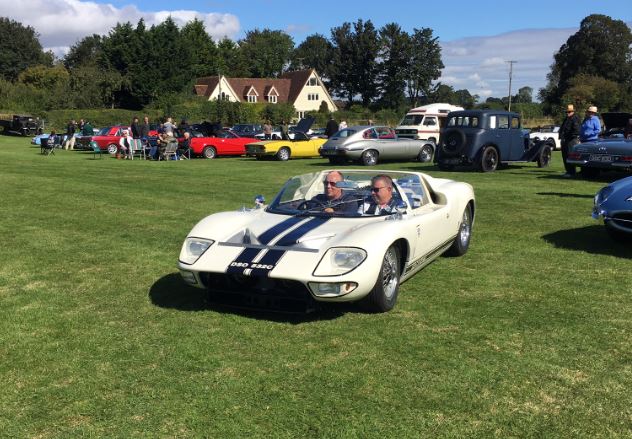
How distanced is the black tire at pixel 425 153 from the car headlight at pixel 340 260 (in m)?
17.9

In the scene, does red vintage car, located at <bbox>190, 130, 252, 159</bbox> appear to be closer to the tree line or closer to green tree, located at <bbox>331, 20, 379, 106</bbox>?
the tree line

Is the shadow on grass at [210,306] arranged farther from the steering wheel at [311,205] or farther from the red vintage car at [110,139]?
the red vintage car at [110,139]

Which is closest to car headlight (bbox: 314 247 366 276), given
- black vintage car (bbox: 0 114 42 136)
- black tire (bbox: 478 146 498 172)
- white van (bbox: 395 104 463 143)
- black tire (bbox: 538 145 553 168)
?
black tire (bbox: 478 146 498 172)

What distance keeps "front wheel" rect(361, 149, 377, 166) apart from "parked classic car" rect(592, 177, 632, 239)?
13.6 m

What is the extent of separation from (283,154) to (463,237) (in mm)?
17271

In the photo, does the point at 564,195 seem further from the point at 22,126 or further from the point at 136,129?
the point at 22,126

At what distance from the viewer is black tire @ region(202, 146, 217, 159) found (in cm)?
2498

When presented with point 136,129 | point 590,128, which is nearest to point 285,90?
point 136,129

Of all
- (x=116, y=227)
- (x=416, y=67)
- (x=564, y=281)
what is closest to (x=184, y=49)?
(x=416, y=67)

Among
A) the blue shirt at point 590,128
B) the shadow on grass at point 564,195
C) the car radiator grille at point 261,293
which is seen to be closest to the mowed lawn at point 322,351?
the car radiator grille at point 261,293

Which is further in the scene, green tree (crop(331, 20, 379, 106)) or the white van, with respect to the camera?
green tree (crop(331, 20, 379, 106))

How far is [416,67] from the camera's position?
315 feet

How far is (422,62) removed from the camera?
9650 cm

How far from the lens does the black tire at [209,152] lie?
25.0 metres
